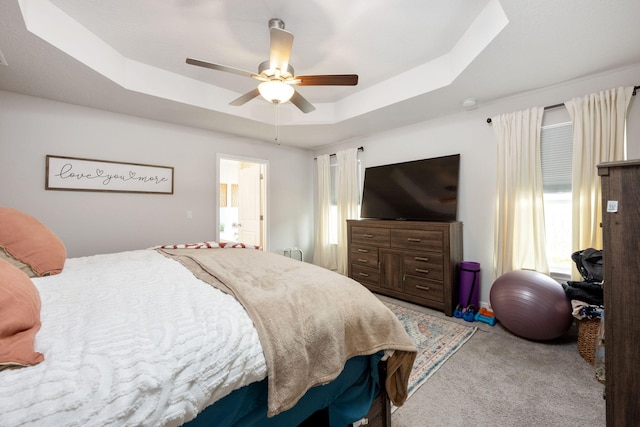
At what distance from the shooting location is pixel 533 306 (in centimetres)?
220

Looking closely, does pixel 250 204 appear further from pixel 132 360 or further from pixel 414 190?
pixel 132 360

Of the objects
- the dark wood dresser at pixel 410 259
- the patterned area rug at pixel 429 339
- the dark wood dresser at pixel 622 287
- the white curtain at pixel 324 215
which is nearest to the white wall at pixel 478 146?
the dark wood dresser at pixel 410 259

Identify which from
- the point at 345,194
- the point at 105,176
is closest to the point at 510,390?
the point at 345,194

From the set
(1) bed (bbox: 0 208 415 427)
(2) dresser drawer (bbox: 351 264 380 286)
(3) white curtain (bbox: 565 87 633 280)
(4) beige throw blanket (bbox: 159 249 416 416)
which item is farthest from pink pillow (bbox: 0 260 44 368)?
(3) white curtain (bbox: 565 87 633 280)

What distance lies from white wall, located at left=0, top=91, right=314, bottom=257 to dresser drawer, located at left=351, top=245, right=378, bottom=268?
156 cm

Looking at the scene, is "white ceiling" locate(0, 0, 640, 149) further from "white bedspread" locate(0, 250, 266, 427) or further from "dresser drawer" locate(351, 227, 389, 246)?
"white bedspread" locate(0, 250, 266, 427)

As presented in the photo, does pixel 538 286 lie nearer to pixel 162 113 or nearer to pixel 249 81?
pixel 249 81

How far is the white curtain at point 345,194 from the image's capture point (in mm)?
4242

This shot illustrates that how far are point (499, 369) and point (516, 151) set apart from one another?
2114 millimetres

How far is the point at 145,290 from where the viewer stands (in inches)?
48.1

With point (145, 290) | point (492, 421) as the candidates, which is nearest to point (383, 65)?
point (145, 290)

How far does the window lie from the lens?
251 centimetres

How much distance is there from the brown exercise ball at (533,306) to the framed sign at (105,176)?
4011 mm

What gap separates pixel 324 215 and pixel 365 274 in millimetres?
1441
